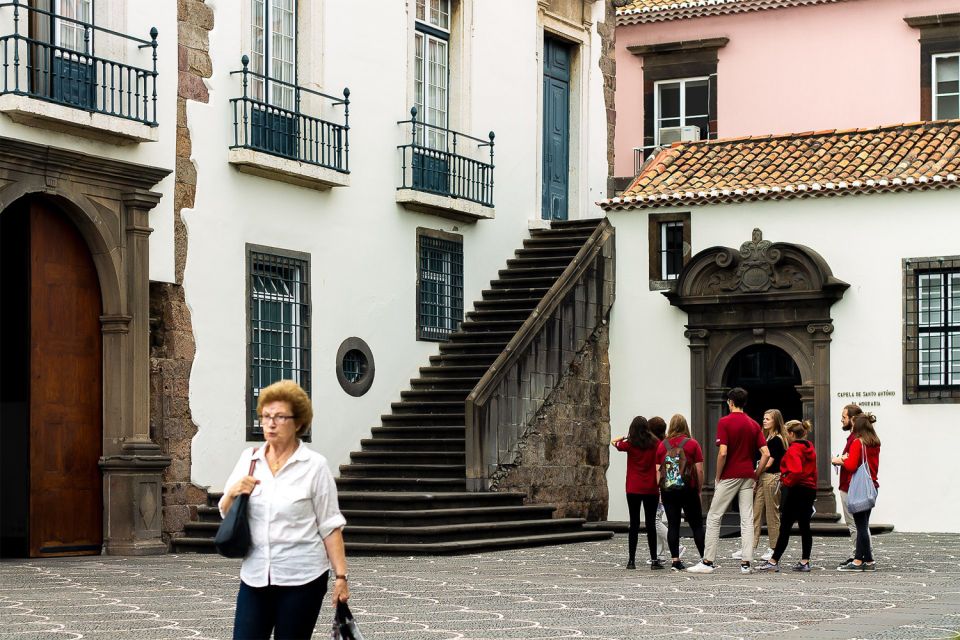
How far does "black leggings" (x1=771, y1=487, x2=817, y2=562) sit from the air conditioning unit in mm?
16376

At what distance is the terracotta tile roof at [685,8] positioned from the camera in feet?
105

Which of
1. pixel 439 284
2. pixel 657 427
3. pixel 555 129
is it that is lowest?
pixel 657 427

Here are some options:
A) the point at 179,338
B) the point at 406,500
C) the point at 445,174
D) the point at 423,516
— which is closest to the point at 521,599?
the point at 423,516

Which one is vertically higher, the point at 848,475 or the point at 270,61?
the point at 270,61

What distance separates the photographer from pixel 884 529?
2156 cm

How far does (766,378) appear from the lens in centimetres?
2280

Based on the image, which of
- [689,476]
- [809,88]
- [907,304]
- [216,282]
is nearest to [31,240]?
[216,282]

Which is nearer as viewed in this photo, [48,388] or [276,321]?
[48,388]

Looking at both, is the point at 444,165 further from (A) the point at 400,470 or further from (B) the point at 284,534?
(B) the point at 284,534

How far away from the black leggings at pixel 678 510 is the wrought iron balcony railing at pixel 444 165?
7566 millimetres

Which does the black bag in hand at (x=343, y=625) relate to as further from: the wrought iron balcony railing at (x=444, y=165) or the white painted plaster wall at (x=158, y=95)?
the wrought iron balcony railing at (x=444, y=165)

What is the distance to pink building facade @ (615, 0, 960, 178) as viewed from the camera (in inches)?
1215

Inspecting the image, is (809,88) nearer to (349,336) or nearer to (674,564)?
(349,336)

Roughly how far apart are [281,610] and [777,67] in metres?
26.8
